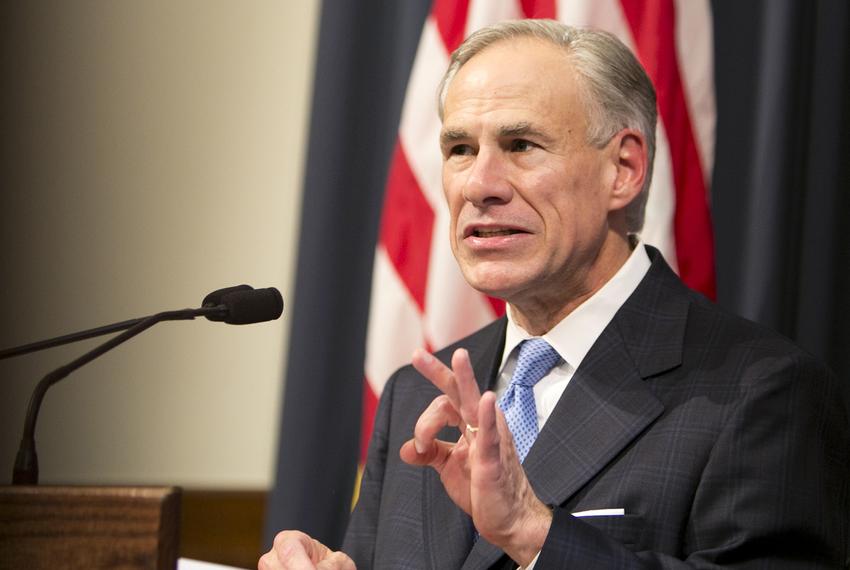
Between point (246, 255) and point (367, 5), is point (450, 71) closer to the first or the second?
point (367, 5)

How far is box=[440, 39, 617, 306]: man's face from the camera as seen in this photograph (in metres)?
1.91

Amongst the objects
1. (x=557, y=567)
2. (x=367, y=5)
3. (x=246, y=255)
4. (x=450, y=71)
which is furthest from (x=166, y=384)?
(x=557, y=567)

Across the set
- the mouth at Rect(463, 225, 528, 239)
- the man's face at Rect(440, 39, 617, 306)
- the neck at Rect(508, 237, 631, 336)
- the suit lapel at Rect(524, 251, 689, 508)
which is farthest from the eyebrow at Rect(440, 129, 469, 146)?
the suit lapel at Rect(524, 251, 689, 508)

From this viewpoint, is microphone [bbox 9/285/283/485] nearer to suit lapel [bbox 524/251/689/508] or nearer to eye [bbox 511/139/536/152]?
suit lapel [bbox 524/251/689/508]

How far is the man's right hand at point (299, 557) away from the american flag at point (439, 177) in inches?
31.1

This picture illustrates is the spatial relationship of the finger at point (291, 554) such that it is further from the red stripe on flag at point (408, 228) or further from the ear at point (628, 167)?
the red stripe on flag at point (408, 228)

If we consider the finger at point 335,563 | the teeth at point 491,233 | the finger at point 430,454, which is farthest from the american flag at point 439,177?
the finger at point 430,454

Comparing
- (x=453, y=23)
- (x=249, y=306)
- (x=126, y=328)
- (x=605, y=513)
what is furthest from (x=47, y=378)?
(x=453, y=23)

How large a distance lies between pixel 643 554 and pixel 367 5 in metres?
1.81

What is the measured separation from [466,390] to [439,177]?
124 centimetres

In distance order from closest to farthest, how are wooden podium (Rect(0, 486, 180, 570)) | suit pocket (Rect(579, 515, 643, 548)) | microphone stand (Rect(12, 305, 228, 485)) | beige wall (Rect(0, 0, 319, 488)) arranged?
wooden podium (Rect(0, 486, 180, 570)), microphone stand (Rect(12, 305, 228, 485)), suit pocket (Rect(579, 515, 643, 548)), beige wall (Rect(0, 0, 319, 488))

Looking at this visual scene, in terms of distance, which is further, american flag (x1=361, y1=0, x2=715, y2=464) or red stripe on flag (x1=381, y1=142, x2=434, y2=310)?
red stripe on flag (x1=381, y1=142, x2=434, y2=310)

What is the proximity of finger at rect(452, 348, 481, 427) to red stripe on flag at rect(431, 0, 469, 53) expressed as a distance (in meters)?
1.33

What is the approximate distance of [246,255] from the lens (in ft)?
10.3
